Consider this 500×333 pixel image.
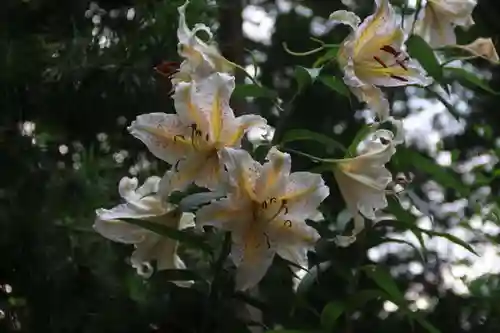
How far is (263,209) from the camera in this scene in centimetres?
51

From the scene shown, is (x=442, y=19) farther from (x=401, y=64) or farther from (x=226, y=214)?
(x=226, y=214)

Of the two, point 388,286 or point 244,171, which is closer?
point 244,171

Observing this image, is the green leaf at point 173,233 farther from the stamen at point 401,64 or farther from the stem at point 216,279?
the stamen at point 401,64

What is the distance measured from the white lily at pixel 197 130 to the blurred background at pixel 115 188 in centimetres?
9

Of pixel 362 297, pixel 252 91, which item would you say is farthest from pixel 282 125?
pixel 362 297

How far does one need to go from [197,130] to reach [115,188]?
0.26 meters

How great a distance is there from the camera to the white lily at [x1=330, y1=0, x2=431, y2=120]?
56cm

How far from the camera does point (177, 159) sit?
0.55 meters

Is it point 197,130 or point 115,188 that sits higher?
point 197,130

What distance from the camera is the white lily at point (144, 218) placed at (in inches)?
21.7

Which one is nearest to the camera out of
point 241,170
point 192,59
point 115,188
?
point 241,170

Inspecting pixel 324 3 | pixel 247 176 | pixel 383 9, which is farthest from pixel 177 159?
pixel 324 3

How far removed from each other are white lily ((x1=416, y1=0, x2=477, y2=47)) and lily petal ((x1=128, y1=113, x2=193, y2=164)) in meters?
0.26

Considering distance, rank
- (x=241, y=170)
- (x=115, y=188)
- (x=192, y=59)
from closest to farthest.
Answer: (x=241, y=170) → (x=192, y=59) → (x=115, y=188)
